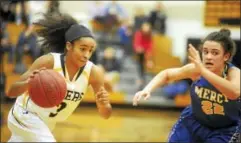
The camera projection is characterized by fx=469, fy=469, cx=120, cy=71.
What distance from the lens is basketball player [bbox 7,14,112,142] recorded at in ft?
10.8

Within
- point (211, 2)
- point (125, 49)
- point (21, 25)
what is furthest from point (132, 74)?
point (211, 2)

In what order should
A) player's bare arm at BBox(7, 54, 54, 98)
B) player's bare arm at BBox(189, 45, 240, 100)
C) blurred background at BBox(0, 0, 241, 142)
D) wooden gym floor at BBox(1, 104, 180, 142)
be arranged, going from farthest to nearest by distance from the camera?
wooden gym floor at BBox(1, 104, 180, 142) < blurred background at BBox(0, 0, 241, 142) < player's bare arm at BBox(7, 54, 54, 98) < player's bare arm at BBox(189, 45, 240, 100)

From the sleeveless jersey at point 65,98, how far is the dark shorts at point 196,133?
0.79m

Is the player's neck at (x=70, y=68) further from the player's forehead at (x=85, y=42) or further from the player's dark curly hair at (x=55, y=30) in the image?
the player's dark curly hair at (x=55, y=30)

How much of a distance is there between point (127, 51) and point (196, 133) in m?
5.91

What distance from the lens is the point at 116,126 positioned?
743cm

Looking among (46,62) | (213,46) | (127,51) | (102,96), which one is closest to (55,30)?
(46,62)

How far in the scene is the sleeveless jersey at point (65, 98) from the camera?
3.34 m

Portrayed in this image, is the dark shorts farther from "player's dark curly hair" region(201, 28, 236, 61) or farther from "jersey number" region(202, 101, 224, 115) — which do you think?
"player's dark curly hair" region(201, 28, 236, 61)

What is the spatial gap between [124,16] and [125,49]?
652mm

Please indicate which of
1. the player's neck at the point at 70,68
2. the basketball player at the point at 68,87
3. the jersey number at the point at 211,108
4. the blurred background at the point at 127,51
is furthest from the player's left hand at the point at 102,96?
the blurred background at the point at 127,51

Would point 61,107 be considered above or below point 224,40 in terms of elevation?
below

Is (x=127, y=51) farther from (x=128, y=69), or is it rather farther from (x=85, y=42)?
(x=85, y=42)

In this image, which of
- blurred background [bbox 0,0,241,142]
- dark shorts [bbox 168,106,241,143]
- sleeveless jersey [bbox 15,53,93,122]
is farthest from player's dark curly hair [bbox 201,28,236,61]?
Answer: blurred background [bbox 0,0,241,142]
